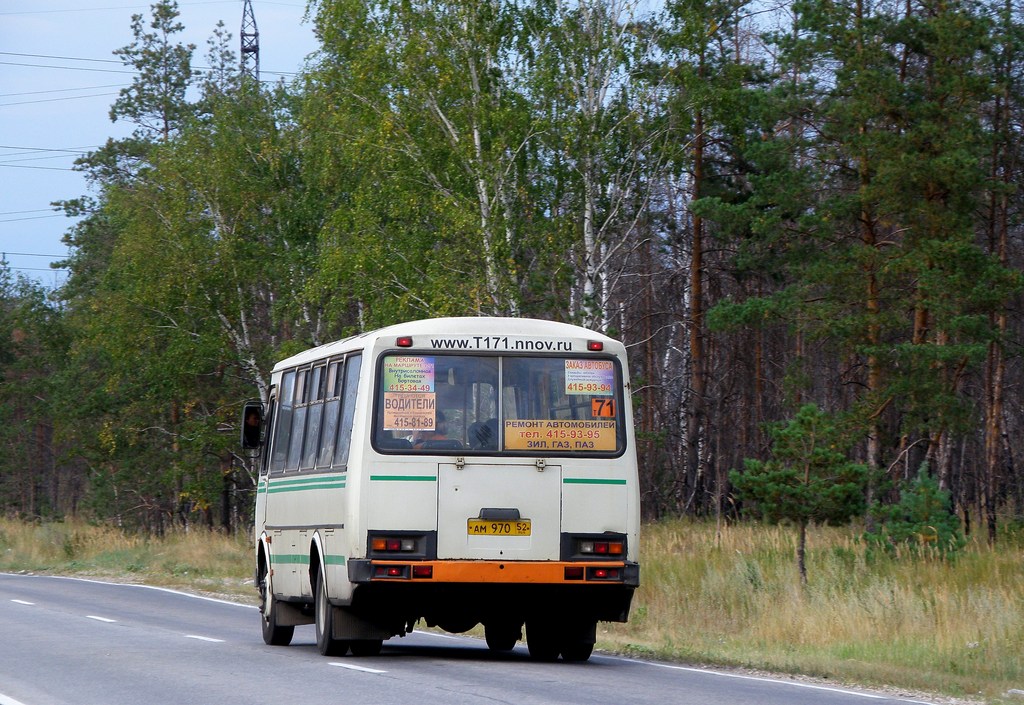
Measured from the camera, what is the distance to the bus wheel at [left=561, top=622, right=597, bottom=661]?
15883 millimetres

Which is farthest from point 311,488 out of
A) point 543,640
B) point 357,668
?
point 543,640

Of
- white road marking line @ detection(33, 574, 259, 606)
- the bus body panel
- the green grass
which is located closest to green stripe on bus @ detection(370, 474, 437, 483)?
the bus body panel

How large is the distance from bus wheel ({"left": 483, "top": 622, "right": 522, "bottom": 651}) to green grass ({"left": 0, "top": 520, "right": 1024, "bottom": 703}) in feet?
4.35

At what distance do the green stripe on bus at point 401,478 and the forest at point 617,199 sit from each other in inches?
525

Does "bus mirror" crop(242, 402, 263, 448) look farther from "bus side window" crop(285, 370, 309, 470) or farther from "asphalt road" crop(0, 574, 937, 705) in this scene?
"asphalt road" crop(0, 574, 937, 705)

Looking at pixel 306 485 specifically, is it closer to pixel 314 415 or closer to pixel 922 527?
pixel 314 415

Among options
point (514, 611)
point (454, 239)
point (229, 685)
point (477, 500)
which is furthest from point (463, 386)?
point (454, 239)

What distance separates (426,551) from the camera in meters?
14.5

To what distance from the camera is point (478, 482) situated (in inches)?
579

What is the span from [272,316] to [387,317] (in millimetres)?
9784

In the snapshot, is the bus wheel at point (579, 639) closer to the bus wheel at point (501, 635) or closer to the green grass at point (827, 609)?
the bus wheel at point (501, 635)

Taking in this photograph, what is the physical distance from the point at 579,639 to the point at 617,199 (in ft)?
66.1

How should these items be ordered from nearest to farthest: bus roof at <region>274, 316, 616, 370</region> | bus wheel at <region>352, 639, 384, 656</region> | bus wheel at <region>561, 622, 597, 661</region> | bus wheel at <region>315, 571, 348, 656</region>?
bus roof at <region>274, 316, 616, 370</region> → bus wheel at <region>315, 571, 348, 656</region> → bus wheel at <region>561, 622, 597, 661</region> → bus wheel at <region>352, 639, 384, 656</region>

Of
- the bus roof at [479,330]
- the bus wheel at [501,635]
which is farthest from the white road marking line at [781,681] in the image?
the bus roof at [479,330]
